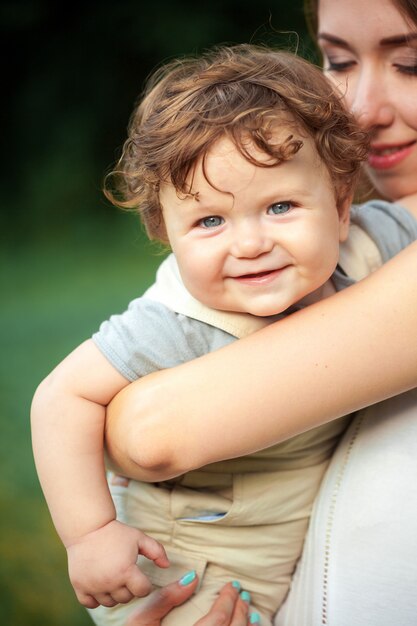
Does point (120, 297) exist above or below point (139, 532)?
above

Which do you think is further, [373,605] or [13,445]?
[13,445]

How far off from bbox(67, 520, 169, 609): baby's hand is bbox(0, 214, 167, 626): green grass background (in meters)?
1.33

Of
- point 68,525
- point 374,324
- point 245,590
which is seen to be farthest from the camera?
point 245,590

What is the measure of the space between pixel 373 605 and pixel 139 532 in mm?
414

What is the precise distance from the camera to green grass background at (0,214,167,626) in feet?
9.64

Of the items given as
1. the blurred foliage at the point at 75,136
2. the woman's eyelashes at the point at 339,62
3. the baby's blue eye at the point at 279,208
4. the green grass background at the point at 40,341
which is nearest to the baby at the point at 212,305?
the baby's blue eye at the point at 279,208

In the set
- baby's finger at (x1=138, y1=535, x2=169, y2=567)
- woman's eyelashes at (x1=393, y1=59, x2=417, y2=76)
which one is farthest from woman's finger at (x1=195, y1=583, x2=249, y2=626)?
woman's eyelashes at (x1=393, y1=59, x2=417, y2=76)

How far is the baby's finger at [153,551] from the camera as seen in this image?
5.28 ft

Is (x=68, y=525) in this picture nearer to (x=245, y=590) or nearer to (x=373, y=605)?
(x=245, y=590)

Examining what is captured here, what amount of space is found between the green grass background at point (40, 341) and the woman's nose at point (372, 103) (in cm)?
148

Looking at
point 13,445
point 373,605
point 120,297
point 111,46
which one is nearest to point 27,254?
point 120,297

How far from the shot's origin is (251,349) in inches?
58.4

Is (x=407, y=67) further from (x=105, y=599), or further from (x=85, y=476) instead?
(x=105, y=599)

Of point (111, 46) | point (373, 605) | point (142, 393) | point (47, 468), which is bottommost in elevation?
point (373, 605)
